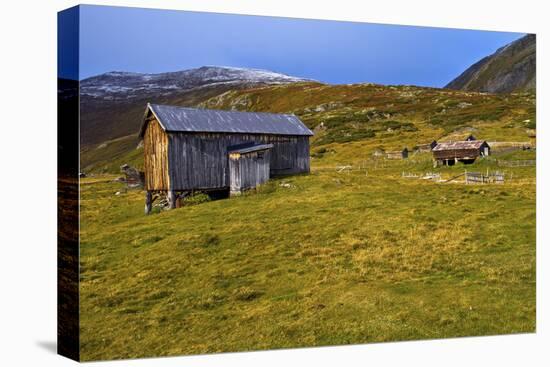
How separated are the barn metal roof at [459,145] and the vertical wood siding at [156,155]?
413 inches

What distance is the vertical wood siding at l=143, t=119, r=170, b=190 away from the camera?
20969 mm

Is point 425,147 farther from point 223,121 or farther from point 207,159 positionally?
point 207,159

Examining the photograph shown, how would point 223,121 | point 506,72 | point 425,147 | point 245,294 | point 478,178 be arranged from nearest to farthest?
point 245,294, point 223,121, point 478,178, point 506,72, point 425,147

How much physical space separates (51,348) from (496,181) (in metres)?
16.0

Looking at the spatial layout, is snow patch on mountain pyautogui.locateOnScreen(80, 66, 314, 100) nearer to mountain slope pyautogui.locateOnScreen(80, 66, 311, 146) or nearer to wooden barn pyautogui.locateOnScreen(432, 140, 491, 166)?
mountain slope pyautogui.locateOnScreen(80, 66, 311, 146)

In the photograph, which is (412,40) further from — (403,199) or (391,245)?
(391,245)

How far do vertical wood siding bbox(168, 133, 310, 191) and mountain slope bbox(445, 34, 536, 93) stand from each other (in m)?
6.53

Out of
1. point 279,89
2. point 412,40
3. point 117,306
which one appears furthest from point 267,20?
point 117,306

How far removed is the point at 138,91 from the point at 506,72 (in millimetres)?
13276

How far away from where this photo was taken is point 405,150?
26.0 m

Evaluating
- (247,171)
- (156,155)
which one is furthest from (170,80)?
(247,171)

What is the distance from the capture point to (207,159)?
22156 millimetres

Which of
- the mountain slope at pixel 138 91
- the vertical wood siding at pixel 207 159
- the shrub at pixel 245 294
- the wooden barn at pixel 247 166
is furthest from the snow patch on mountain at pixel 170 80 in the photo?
the shrub at pixel 245 294

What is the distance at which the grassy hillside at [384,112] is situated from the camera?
23.5 metres
